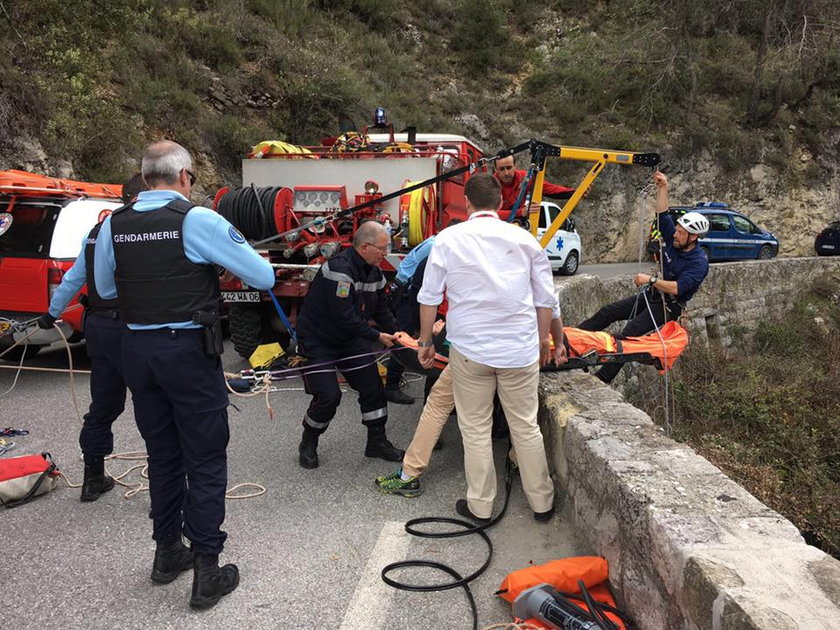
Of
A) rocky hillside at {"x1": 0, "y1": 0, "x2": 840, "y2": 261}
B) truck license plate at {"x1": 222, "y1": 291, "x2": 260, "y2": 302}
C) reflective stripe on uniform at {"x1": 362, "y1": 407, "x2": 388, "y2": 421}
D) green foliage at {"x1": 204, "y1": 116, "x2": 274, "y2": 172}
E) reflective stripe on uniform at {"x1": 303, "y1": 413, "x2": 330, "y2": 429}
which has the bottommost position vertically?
reflective stripe on uniform at {"x1": 303, "y1": 413, "x2": 330, "y2": 429}

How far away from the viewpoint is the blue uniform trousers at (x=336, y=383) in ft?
13.8

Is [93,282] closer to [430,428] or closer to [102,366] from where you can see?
[102,366]

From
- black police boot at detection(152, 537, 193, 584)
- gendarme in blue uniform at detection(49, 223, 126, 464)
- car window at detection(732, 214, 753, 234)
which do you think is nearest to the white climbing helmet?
gendarme in blue uniform at detection(49, 223, 126, 464)

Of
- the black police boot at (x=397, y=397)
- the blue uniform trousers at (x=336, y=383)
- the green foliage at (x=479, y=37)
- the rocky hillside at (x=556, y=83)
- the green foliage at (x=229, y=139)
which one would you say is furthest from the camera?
the green foliage at (x=479, y=37)

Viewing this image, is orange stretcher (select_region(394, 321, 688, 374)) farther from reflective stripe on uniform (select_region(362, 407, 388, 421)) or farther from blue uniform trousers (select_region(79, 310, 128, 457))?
blue uniform trousers (select_region(79, 310, 128, 457))

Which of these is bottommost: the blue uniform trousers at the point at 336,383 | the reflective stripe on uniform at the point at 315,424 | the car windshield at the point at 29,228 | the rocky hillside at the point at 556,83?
the reflective stripe on uniform at the point at 315,424

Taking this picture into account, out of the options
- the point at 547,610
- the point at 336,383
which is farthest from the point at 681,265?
the point at 547,610

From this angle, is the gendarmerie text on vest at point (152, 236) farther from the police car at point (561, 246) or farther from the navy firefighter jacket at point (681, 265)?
the police car at point (561, 246)

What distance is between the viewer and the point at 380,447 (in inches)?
173

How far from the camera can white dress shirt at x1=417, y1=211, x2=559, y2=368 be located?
3.22 meters

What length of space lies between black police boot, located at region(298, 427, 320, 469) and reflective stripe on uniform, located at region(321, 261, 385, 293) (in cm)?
112

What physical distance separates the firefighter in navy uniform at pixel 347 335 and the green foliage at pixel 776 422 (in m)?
3.10

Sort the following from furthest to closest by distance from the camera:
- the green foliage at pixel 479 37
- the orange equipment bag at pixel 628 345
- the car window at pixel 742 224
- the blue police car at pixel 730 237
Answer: the green foliage at pixel 479 37 → the car window at pixel 742 224 → the blue police car at pixel 730 237 → the orange equipment bag at pixel 628 345

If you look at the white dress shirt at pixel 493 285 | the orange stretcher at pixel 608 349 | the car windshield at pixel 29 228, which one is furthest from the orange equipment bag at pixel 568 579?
the car windshield at pixel 29 228
